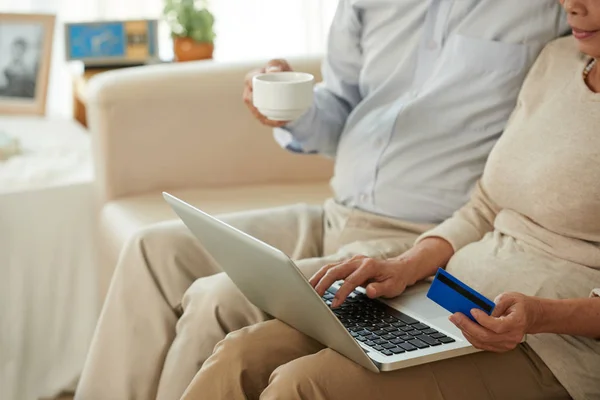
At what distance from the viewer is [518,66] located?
1478 millimetres

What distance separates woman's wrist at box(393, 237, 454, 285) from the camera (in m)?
1.36

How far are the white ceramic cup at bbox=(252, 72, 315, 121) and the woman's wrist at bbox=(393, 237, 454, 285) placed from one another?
0.88 ft

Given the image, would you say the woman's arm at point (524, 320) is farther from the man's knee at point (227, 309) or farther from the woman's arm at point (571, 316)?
the man's knee at point (227, 309)

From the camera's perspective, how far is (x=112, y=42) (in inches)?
101

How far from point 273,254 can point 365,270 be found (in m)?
0.27

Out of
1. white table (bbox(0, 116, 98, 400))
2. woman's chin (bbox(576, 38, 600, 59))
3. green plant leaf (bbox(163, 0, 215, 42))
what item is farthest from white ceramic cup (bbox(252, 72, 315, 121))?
green plant leaf (bbox(163, 0, 215, 42))

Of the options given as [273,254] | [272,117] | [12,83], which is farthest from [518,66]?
[12,83]

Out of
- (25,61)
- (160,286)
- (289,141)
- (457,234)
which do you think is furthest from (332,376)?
(25,61)

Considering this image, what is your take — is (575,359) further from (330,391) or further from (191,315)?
(191,315)

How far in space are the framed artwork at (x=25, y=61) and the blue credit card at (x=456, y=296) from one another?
165 centimetres

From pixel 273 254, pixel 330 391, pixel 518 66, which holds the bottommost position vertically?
pixel 330 391

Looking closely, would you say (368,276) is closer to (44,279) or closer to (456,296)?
(456,296)

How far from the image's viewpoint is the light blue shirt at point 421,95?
1.49 m

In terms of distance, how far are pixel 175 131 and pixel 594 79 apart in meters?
0.96
